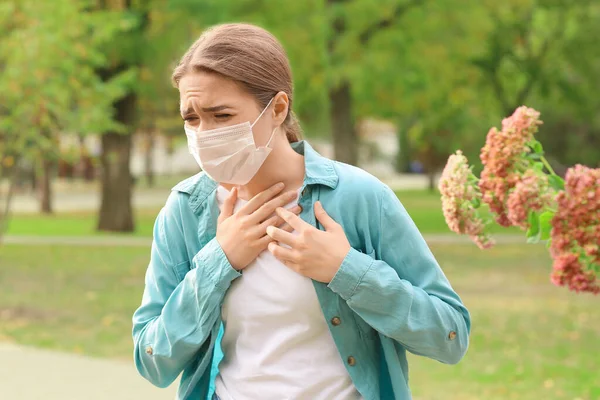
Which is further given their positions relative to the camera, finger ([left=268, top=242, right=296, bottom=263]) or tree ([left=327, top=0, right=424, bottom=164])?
tree ([left=327, top=0, right=424, bottom=164])

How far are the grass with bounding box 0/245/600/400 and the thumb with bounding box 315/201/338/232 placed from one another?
530 centimetres

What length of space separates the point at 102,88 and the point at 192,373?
13.7m

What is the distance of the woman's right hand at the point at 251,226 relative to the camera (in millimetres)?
2414

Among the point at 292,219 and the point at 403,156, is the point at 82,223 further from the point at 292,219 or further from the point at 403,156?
the point at 403,156

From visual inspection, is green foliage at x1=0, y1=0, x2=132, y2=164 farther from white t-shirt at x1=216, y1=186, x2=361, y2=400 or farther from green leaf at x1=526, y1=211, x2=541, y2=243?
white t-shirt at x1=216, y1=186, x2=361, y2=400

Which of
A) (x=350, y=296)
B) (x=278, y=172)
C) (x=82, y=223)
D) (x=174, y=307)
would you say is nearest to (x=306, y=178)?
(x=278, y=172)

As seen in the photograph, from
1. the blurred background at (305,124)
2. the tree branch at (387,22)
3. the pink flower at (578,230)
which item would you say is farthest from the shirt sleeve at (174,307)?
the tree branch at (387,22)

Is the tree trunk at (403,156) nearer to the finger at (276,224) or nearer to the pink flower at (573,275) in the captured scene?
the pink flower at (573,275)

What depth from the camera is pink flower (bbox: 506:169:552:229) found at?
11.6 feet

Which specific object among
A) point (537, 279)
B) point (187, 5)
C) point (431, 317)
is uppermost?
point (431, 317)

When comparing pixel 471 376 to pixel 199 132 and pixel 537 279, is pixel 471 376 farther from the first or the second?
pixel 537 279

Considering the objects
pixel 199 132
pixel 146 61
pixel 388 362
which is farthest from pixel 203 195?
pixel 146 61

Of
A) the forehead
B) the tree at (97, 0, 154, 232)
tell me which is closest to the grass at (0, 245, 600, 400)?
the tree at (97, 0, 154, 232)

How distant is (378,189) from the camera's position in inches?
96.3
